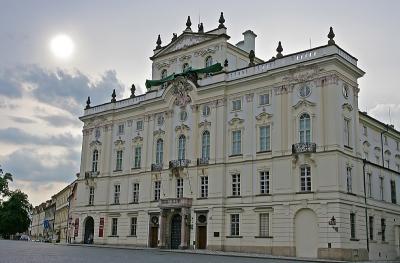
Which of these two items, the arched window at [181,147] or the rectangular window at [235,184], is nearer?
the rectangular window at [235,184]

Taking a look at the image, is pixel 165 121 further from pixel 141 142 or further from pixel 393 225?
pixel 393 225

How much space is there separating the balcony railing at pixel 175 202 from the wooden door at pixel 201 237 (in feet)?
8.74

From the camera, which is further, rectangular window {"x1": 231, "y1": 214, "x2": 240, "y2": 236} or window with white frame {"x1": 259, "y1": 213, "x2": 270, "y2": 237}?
rectangular window {"x1": 231, "y1": 214, "x2": 240, "y2": 236}

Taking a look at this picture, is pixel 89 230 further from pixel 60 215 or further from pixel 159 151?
pixel 60 215

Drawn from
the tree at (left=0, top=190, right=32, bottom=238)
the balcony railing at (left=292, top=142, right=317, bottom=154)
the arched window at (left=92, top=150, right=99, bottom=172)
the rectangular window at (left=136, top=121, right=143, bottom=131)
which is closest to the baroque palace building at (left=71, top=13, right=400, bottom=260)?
the balcony railing at (left=292, top=142, right=317, bottom=154)

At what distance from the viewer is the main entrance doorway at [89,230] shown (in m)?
63.5

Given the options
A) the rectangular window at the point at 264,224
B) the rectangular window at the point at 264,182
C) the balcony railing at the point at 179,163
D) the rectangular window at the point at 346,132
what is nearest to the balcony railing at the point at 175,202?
the balcony railing at the point at 179,163

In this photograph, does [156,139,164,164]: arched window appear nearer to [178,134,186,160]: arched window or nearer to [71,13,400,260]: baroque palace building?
[71,13,400,260]: baroque palace building

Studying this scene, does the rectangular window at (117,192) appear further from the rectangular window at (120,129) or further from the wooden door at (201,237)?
the wooden door at (201,237)

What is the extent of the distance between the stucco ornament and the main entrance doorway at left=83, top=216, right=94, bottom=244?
1961 cm

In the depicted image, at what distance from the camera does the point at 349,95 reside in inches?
1805

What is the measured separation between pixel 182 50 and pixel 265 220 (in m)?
22.7

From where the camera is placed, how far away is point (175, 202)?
173 ft

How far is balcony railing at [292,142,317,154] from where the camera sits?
4378cm
